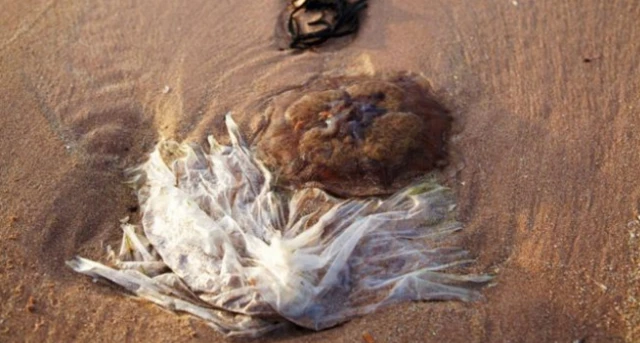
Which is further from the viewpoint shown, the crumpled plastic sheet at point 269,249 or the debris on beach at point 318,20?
the debris on beach at point 318,20

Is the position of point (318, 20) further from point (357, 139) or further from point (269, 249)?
point (269, 249)

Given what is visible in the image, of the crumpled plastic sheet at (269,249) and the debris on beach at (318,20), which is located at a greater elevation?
the debris on beach at (318,20)

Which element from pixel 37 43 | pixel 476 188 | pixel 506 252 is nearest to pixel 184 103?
pixel 37 43

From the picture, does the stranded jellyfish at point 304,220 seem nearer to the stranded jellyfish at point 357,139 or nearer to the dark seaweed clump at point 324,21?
the stranded jellyfish at point 357,139

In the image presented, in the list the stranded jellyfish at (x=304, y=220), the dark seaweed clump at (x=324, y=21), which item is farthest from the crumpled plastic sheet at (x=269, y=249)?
the dark seaweed clump at (x=324, y=21)

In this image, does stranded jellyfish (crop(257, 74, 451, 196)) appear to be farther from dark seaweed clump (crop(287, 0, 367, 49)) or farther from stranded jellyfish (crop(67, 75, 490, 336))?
dark seaweed clump (crop(287, 0, 367, 49))

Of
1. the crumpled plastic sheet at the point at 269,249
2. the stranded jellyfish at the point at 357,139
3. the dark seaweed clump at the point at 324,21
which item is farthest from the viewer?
the dark seaweed clump at the point at 324,21

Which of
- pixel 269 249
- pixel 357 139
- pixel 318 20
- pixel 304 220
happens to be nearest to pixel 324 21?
pixel 318 20

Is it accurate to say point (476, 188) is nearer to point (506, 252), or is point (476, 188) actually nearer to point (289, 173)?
point (506, 252)
